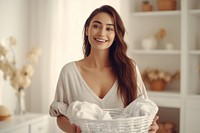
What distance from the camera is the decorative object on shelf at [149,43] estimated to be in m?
3.46

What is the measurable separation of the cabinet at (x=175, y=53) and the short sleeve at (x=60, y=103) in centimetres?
182

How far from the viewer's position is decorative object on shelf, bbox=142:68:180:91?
11.1 ft

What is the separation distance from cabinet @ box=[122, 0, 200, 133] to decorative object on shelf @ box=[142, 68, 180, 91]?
0.25 ft

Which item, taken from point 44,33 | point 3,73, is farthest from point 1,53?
point 44,33

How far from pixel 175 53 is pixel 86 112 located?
2.10 m

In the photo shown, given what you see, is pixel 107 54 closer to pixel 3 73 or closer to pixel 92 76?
pixel 92 76

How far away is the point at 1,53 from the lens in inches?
115

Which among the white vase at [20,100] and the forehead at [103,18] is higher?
the forehead at [103,18]

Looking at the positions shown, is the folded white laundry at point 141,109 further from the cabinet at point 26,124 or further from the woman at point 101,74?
the cabinet at point 26,124

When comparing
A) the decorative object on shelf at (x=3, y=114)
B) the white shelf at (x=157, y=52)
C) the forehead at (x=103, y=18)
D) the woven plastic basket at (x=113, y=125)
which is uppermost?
the forehead at (x=103, y=18)

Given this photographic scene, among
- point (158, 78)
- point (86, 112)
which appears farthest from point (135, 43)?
point (86, 112)

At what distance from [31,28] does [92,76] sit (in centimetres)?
219

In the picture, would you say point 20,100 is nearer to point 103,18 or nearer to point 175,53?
point 175,53

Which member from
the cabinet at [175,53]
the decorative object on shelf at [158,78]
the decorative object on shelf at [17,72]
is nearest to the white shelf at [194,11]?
the cabinet at [175,53]
